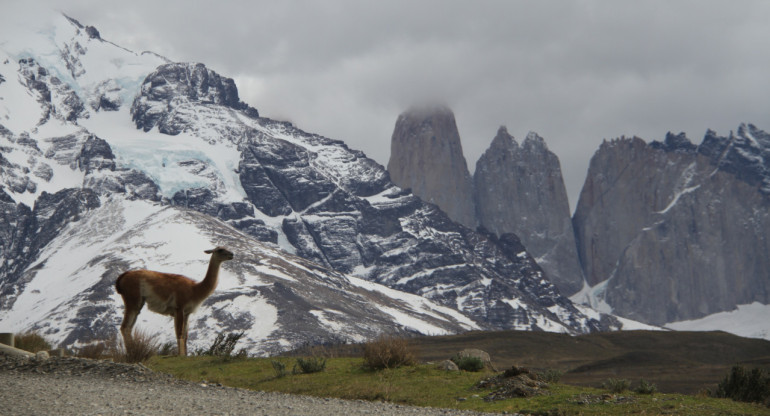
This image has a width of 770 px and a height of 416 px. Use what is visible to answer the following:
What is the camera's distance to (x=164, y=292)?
79.4 feet

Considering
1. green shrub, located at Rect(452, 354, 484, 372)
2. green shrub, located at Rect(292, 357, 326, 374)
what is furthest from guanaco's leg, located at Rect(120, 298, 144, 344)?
green shrub, located at Rect(452, 354, 484, 372)

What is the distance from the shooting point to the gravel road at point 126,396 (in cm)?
1525

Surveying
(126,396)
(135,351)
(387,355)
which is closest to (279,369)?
(387,355)

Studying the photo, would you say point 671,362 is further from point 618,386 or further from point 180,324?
point 180,324

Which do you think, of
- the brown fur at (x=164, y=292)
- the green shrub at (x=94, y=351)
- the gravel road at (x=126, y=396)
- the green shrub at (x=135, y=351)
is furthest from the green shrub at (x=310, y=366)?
the green shrub at (x=94, y=351)

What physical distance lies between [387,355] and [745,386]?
9.60 meters

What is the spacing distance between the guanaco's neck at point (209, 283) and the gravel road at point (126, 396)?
146 inches

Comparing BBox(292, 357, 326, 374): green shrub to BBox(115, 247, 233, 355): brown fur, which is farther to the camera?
BBox(292, 357, 326, 374): green shrub

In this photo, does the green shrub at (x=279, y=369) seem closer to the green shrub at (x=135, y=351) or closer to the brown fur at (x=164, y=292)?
the brown fur at (x=164, y=292)

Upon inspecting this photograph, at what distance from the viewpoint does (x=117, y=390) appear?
1780cm

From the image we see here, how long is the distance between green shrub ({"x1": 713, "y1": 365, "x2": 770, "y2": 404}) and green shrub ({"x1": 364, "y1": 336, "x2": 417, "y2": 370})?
851cm

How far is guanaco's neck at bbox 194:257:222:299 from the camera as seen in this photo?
24.4m

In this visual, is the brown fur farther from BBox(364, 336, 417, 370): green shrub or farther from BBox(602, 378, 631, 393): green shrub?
BBox(602, 378, 631, 393): green shrub

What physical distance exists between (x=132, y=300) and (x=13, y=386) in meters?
6.68
